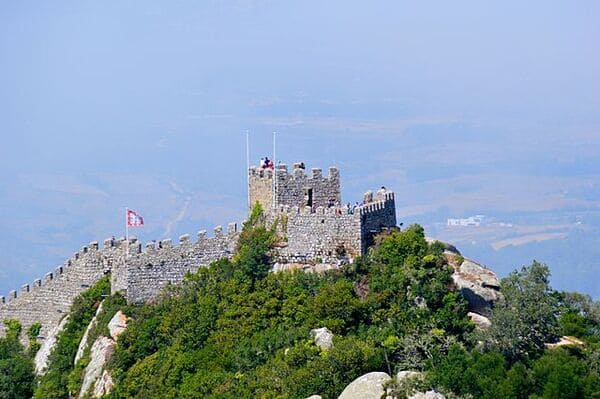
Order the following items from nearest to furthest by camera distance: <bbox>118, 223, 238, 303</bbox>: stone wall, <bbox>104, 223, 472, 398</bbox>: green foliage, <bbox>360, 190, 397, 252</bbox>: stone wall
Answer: <bbox>104, 223, 472, 398</bbox>: green foliage → <bbox>360, 190, 397, 252</bbox>: stone wall → <bbox>118, 223, 238, 303</bbox>: stone wall

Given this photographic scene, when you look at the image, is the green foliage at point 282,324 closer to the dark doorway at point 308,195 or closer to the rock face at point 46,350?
the dark doorway at point 308,195

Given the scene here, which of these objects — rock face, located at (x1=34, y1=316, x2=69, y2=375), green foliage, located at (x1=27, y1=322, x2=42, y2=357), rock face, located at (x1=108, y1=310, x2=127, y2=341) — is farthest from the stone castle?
green foliage, located at (x1=27, y1=322, x2=42, y2=357)

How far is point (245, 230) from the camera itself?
58.7 m

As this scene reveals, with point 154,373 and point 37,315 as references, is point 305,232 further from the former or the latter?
point 37,315

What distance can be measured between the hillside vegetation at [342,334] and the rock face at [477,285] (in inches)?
44.5

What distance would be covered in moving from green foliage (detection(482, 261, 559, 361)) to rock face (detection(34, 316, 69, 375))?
2178 cm

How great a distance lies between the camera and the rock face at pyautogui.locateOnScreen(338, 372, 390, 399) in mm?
45969

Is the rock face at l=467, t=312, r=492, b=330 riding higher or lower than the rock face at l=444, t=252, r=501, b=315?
lower

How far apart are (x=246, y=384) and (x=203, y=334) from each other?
19.1ft

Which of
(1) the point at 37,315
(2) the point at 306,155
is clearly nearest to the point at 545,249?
(2) the point at 306,155

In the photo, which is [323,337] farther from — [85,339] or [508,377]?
[85,339]

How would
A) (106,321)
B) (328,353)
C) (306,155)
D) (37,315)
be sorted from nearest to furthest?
(328,353)
(106,321)
(37,315)
(306,155)

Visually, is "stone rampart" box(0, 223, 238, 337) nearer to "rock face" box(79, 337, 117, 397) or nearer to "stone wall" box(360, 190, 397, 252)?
"rock face" box(79, 337, 117, 397)

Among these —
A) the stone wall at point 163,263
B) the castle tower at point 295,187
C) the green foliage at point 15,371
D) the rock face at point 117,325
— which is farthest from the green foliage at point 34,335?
the castle tower at point 295,187
